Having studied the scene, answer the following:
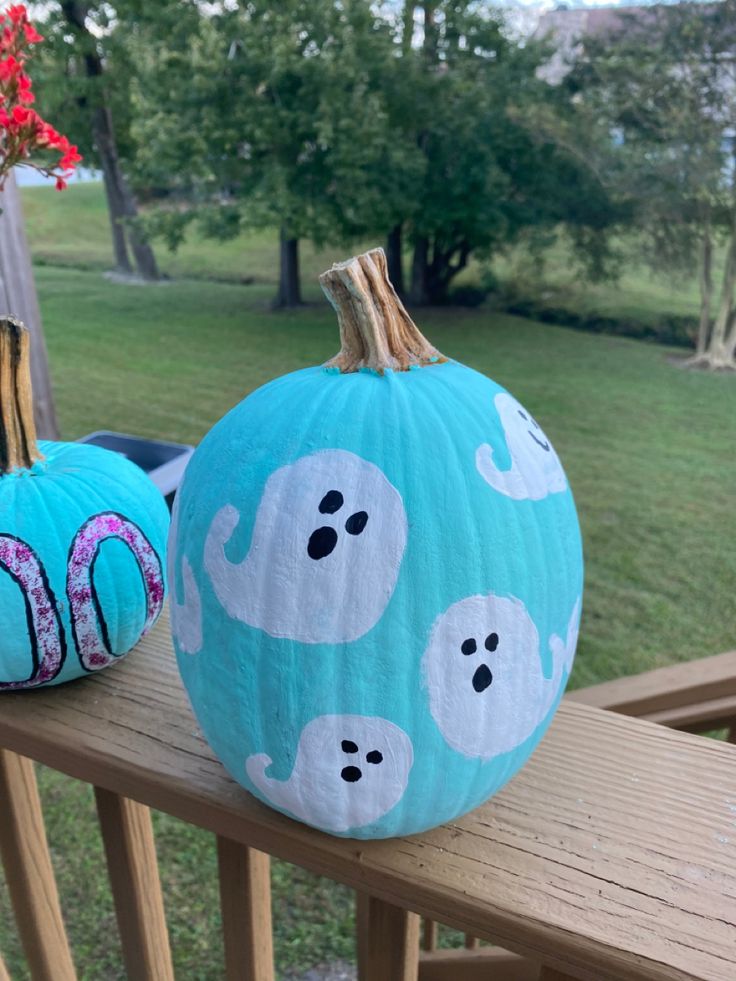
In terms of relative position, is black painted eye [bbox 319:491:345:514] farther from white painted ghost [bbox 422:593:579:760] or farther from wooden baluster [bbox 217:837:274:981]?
wooden baluster [bbox 217:837:274:981]

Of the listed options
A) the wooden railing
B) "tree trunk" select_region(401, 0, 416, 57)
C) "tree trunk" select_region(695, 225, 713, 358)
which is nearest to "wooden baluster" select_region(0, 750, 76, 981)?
the wooden railing

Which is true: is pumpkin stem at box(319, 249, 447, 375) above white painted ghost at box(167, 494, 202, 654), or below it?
A: above

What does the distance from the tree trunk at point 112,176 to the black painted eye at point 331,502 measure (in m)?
4.90

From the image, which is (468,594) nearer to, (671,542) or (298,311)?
(671,542)

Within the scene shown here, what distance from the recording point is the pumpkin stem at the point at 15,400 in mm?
600

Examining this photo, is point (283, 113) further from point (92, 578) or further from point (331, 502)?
point (331, 502)

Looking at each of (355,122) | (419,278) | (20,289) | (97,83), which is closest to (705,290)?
(419,278)

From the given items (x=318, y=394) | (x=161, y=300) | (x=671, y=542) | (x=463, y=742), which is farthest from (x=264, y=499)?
(x=161, y=300)

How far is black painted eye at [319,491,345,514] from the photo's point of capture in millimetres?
417

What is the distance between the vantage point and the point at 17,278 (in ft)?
6.98

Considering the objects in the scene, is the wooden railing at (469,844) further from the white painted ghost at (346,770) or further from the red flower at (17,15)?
the red flower at (17,15)

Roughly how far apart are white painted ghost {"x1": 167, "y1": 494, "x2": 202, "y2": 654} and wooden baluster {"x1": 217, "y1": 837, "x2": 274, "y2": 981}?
22 centimetres

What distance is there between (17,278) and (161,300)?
3.37 metres

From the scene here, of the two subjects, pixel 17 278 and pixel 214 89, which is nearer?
pixel 17 278
